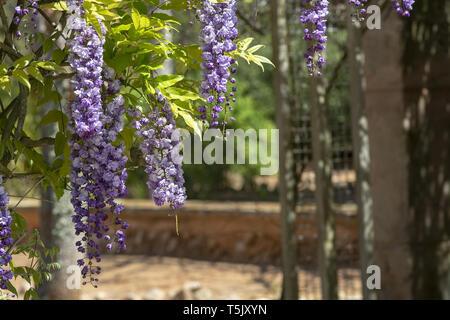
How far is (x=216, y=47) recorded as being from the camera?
2773 millimetres

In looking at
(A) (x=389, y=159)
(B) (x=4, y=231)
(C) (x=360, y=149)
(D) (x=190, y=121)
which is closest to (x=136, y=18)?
(D) (x=190, y=121)

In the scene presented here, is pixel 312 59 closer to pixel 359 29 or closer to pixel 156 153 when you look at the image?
pixel 156 153

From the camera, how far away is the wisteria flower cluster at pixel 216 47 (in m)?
2.78

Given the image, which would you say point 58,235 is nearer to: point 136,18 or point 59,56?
point 59,56

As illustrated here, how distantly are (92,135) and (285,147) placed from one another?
3.26m

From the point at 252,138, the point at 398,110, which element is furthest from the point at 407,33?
the point at 252,138

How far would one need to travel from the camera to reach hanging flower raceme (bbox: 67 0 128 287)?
2535 mm

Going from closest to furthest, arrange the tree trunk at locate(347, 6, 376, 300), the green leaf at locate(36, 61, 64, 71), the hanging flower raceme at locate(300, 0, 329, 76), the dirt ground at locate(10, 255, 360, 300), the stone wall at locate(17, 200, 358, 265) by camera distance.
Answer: the green leaf at locate(36, 61, 64, 71), the hanging flower raceme at locate(300, 0, 329, 76), the tree trunk at locate(347, 6, 376, 300), the dirt ground at locate(10, 255, 360, 300), the stone wall at locate(17, 200, 358, 265)

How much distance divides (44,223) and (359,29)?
9.53ft

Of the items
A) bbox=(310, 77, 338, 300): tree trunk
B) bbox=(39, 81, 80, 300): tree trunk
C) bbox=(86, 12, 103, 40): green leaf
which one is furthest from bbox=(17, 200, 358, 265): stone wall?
bbox=(86, 12, 103, 40): green leaf

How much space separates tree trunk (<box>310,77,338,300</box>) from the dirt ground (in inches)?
79.2

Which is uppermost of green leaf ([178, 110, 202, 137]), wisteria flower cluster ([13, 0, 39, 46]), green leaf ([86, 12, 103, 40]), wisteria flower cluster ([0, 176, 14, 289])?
wisteria flower cluster ([13, 0, 39, 46])

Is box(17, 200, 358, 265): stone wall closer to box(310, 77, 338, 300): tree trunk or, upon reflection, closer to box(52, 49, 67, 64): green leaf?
box(310, 77, 338, 300): tree trunk

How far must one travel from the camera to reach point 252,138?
13.0 m
